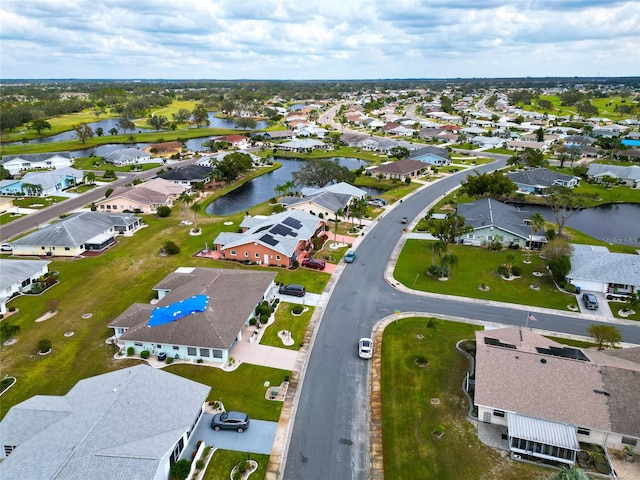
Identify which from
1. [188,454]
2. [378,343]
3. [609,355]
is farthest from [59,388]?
[609,355]

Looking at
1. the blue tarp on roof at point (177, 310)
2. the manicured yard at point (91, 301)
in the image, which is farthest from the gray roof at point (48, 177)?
the blue tarp on roof at point (177, 310)

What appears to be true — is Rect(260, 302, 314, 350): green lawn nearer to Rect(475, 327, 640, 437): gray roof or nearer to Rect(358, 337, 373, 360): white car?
Rect(358, 337, 373, 360): white car

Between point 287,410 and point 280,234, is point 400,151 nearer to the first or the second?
point 280,234

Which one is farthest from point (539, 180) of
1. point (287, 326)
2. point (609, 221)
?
point (287, 326)

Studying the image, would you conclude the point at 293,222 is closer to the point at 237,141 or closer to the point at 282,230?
the point at 282,230

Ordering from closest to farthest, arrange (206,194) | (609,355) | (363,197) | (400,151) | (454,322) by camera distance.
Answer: (609,355)
(454,322)
(363,197)
(206,194)
(400,151)

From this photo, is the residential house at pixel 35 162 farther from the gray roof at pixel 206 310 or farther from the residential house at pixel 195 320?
the residential house at pixel 195 320
